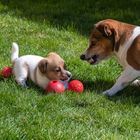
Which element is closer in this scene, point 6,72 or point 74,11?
point 6,72

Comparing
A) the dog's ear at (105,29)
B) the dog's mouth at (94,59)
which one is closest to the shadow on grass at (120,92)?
the dog's mouth at (94,59)

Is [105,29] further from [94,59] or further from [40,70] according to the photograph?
[40,70]

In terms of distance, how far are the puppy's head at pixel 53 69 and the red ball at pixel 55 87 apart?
3.7 inches

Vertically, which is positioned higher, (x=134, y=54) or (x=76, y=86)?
(x=134, y=54)

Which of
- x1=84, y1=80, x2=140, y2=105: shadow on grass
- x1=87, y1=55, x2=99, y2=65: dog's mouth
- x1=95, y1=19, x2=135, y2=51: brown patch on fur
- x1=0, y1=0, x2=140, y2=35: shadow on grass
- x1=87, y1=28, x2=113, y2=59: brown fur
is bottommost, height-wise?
x1=0, y1=0, x2=140, y2=35: shadow on grass

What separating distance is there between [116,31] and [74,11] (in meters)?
4.23

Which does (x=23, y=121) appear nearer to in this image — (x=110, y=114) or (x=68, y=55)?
(x=110, y=114)

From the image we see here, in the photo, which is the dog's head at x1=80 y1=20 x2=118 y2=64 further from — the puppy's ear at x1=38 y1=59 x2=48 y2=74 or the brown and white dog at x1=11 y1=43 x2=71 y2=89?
the puppy's ear at x1=38 y1=59 x2=48 y2=74

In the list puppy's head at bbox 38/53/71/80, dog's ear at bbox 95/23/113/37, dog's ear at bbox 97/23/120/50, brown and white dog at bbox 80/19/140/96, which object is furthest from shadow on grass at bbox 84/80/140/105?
dog's ear at bbox 95/23/113/37

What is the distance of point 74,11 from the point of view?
402 inches

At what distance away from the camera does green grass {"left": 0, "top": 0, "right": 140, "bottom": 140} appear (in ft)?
15.5

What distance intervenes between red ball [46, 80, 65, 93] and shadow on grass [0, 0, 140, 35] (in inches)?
119

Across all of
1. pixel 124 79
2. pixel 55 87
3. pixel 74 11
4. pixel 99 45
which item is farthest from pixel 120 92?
pixel 74 11

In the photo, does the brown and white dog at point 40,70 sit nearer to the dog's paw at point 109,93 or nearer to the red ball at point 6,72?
the red ball at point 6,72
